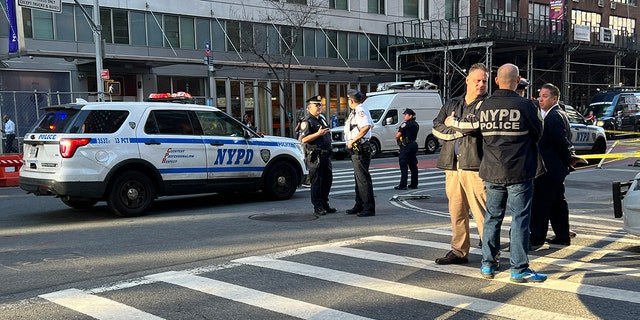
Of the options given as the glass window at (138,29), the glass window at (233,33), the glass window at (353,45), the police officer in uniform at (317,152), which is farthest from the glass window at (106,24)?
the police officer in uniform at (317,152)

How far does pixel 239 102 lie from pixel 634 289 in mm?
27897

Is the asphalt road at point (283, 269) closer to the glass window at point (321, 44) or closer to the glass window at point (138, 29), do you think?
the glass window at point (138, 29)

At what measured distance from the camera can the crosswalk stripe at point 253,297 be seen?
4391 millimetres

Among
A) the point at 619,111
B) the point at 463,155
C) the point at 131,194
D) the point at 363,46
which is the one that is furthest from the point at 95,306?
the point at 363,46

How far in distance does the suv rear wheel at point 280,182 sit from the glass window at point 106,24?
1913cm

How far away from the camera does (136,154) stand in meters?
9.16

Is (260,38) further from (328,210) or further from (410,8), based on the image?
(328,210)

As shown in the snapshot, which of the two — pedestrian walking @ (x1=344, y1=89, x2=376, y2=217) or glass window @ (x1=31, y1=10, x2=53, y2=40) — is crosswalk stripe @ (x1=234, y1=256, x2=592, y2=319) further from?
glass window @ (x1=31, y1=10, x2=53, y2=40)

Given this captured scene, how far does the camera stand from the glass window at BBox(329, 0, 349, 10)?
35312 mm

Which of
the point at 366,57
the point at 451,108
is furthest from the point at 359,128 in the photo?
the point at 366,57

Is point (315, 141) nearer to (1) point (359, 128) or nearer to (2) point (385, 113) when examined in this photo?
(1) point (359, 128)

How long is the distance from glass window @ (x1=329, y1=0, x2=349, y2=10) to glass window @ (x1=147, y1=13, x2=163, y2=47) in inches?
446

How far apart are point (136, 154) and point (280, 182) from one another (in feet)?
9.85

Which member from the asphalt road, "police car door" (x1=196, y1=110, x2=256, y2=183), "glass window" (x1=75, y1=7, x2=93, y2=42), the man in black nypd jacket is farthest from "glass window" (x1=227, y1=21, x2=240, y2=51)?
the man in black nypd jacket
